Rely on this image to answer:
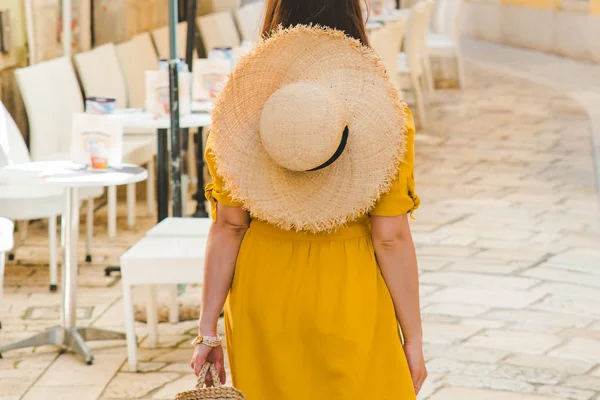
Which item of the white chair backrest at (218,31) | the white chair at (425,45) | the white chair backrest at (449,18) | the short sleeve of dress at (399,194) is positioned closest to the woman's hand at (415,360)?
the short sleeve of dress at (399,194)

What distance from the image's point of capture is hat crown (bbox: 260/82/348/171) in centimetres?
187

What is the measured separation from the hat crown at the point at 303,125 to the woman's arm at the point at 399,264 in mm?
198

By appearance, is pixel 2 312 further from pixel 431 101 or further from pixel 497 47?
pixel 497 47

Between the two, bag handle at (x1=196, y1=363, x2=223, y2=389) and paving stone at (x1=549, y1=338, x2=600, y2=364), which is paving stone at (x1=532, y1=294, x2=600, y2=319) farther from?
bag handle at (x1=196, y1=363, x2=223, y2=389)

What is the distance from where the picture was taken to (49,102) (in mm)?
5789

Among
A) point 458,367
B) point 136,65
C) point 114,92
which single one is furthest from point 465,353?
point 136,65

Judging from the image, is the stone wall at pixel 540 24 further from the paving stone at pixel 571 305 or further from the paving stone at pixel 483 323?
the paving stone at pixel 483 323

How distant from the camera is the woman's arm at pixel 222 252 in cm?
210

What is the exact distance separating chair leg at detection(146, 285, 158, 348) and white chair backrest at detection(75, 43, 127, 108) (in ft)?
7.55

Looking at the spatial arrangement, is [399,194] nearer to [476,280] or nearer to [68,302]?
[68,302]

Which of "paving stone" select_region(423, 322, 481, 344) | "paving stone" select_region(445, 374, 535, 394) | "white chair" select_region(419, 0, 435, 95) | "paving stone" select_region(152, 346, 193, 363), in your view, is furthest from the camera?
"white chair" select_region(419, 0, 435, 95)

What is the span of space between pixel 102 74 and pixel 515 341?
10.7ft

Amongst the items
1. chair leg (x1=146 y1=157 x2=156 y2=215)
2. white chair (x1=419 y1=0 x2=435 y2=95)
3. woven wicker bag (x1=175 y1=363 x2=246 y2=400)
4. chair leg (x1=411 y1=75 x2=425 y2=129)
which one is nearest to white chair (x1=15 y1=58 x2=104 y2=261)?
chair leg (x1=146 y1=157 x2=156 y2=215)

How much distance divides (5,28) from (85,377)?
2725mm
